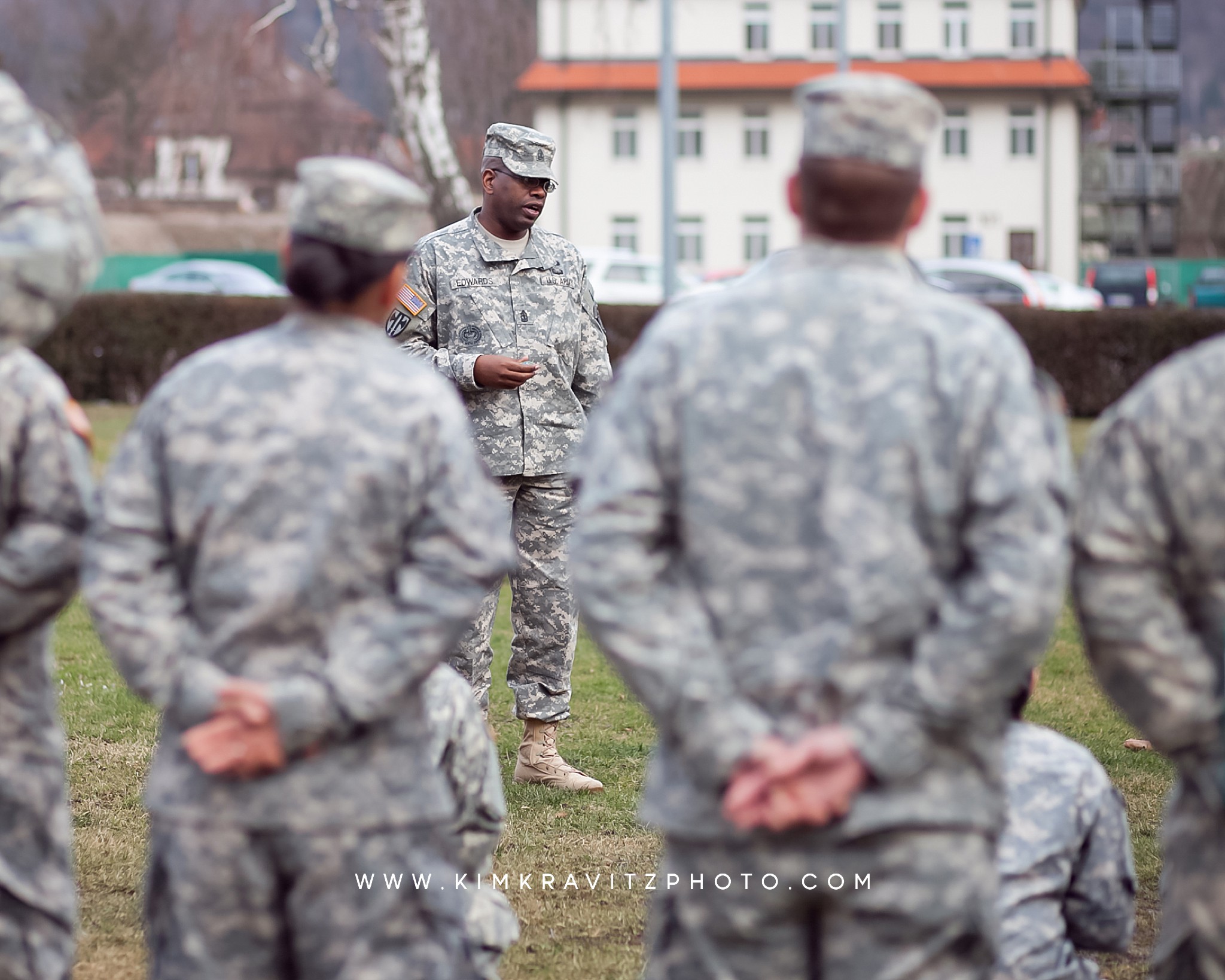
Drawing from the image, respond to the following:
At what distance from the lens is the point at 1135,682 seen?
2.57 metres

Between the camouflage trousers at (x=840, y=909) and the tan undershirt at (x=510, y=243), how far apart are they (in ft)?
11.7

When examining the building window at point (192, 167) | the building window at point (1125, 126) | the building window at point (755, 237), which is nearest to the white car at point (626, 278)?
the building window at point (755, 237)

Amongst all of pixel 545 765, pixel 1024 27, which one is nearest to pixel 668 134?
pixel 545 765

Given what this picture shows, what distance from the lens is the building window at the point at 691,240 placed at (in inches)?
2058

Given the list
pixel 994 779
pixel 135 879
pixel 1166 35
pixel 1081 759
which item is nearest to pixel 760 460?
pixel 994 779

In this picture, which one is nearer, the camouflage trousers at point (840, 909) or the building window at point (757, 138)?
the camouflage trousers at point (840, 909)

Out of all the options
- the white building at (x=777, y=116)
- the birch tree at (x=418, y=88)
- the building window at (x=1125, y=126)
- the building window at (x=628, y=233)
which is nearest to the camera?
the birch tree at (x=418, y=88)

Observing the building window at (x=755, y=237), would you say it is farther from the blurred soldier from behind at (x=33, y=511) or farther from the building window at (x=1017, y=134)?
the blurred soldier from behind at (x=33, y=511)

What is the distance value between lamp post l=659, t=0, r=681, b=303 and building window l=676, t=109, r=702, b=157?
108 feet

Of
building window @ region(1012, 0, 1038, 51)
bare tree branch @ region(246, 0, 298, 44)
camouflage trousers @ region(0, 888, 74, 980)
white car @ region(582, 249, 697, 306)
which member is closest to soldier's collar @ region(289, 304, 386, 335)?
camouflage trousers @ region(0, 888, 74, 980)

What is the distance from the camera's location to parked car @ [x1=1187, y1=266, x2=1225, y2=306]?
43719 mm

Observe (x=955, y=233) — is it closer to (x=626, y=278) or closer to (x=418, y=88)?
(x=626, y=278)

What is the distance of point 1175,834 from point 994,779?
35cm

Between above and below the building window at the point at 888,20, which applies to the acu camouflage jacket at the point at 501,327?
below
